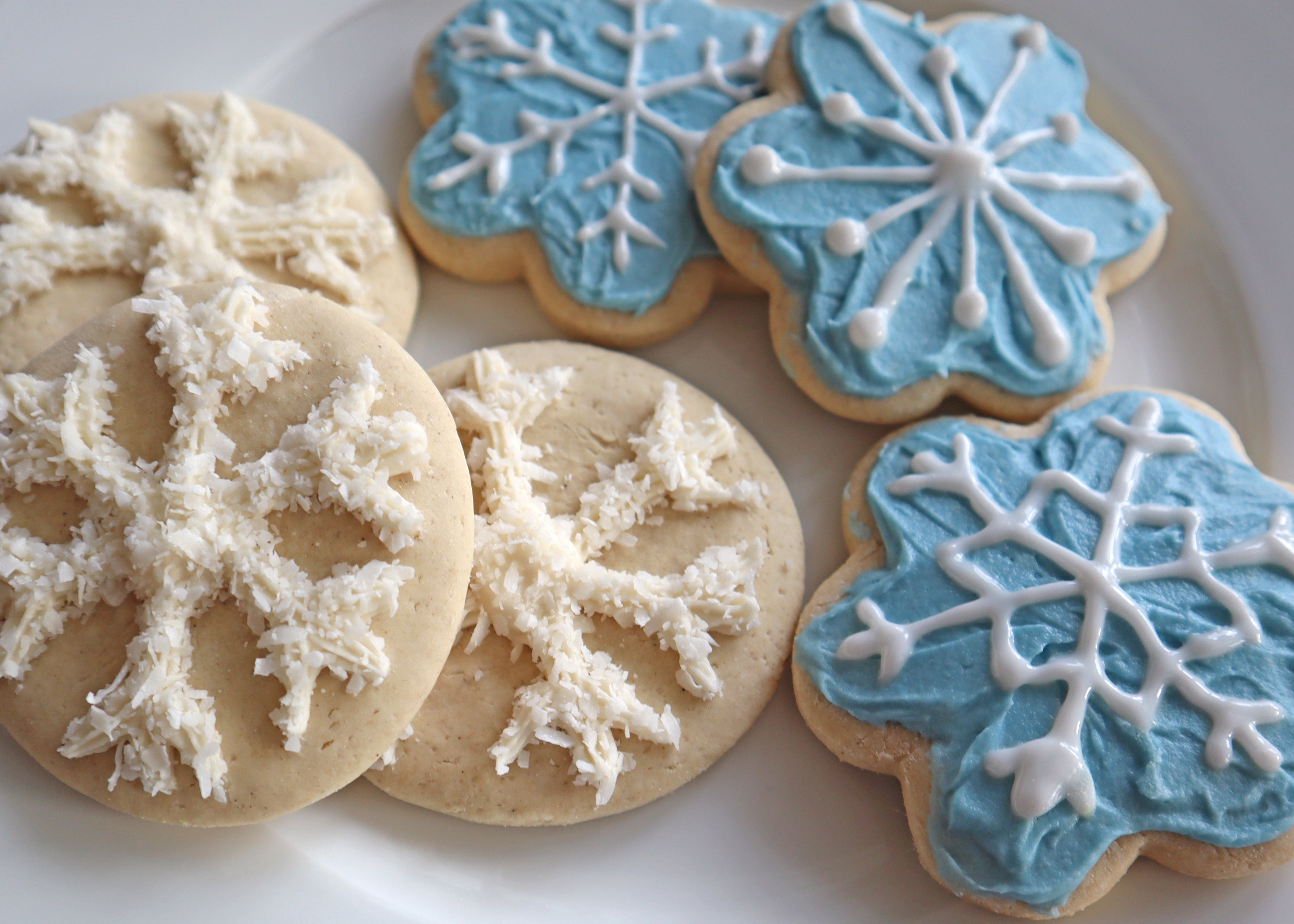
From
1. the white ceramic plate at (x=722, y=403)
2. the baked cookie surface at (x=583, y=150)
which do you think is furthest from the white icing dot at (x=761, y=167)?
the white ceramic plate at (x=722, y=403)

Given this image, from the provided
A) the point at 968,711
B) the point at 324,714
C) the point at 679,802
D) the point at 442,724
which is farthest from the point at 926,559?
the point at 324,714

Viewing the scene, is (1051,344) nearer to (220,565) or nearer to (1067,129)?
(1067,129)

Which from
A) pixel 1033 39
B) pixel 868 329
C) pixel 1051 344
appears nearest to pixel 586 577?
pixel 868 329

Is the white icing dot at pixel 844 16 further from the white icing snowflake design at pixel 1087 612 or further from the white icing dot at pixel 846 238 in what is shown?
the white icing snowflake design at pixel 1087 612

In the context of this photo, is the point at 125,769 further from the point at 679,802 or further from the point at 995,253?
the point at 995,253

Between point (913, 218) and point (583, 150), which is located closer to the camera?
point (913, 218)

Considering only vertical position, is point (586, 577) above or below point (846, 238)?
below
